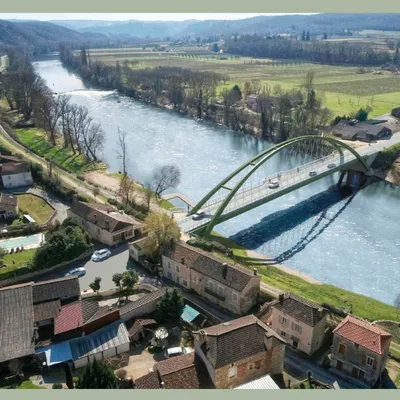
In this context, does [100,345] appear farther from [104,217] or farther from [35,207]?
[35,207]

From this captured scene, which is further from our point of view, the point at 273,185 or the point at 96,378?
the point at 273,185

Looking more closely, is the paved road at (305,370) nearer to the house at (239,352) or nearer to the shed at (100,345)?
the house at (239,352)

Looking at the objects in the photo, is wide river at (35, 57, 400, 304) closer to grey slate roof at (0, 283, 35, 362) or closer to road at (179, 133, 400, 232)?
road at (179, 133, 400, 232)

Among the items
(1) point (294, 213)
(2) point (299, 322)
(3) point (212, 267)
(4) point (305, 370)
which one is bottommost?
(1) point (294, 213)

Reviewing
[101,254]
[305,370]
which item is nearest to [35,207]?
[101,254]

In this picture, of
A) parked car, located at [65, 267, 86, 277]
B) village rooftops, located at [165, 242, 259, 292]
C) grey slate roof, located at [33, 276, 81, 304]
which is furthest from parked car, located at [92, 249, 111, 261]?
village rooftops, located at [165, 242, 259, 292]

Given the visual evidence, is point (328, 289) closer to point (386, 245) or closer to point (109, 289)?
point (386, 245)
